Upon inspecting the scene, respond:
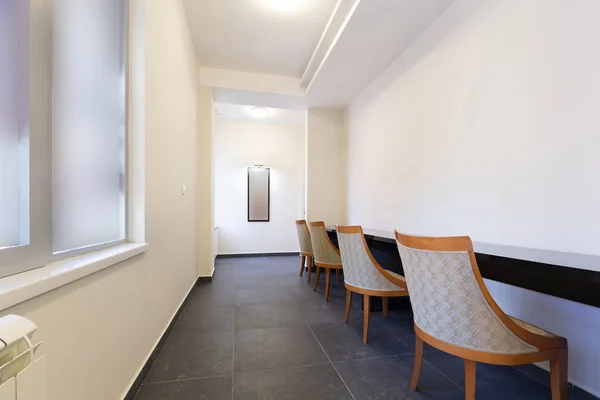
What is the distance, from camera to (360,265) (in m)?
2.03

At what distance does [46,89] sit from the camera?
86cm

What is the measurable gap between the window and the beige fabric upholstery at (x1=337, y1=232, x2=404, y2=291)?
1550 millimetres

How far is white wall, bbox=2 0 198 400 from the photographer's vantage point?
0.85 metres

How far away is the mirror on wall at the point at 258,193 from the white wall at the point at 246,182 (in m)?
0.09

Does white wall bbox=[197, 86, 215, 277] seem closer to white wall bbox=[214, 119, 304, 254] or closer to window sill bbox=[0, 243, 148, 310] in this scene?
white wall bbox=[214, 119, 304, 254]

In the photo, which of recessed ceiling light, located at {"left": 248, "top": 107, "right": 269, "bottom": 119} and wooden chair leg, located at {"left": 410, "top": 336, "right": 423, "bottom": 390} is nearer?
wooden chair leg, located at {"left": 410, "top": 336, "right": 423, "bottom": 390}

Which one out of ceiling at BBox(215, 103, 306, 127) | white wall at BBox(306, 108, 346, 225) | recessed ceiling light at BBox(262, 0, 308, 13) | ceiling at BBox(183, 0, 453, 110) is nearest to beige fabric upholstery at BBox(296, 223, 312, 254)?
white wall at BBox(306, 108, 346, 225)

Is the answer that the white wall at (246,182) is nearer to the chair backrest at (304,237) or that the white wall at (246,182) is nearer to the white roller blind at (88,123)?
the chair backrest at (304,237)

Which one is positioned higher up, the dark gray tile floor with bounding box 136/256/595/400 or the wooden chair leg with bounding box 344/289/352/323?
the wooden chair leg with bounding box 344/289/352/323

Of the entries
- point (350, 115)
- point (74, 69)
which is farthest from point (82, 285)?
point (350, 115)

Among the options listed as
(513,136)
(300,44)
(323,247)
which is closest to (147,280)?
(323,247)

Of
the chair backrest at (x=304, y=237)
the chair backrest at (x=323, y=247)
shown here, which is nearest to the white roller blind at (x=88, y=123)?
the chair backrest at (x=323, y=247)

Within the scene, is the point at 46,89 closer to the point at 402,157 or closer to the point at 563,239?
the point at 563,239

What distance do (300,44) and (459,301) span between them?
10.3ft
